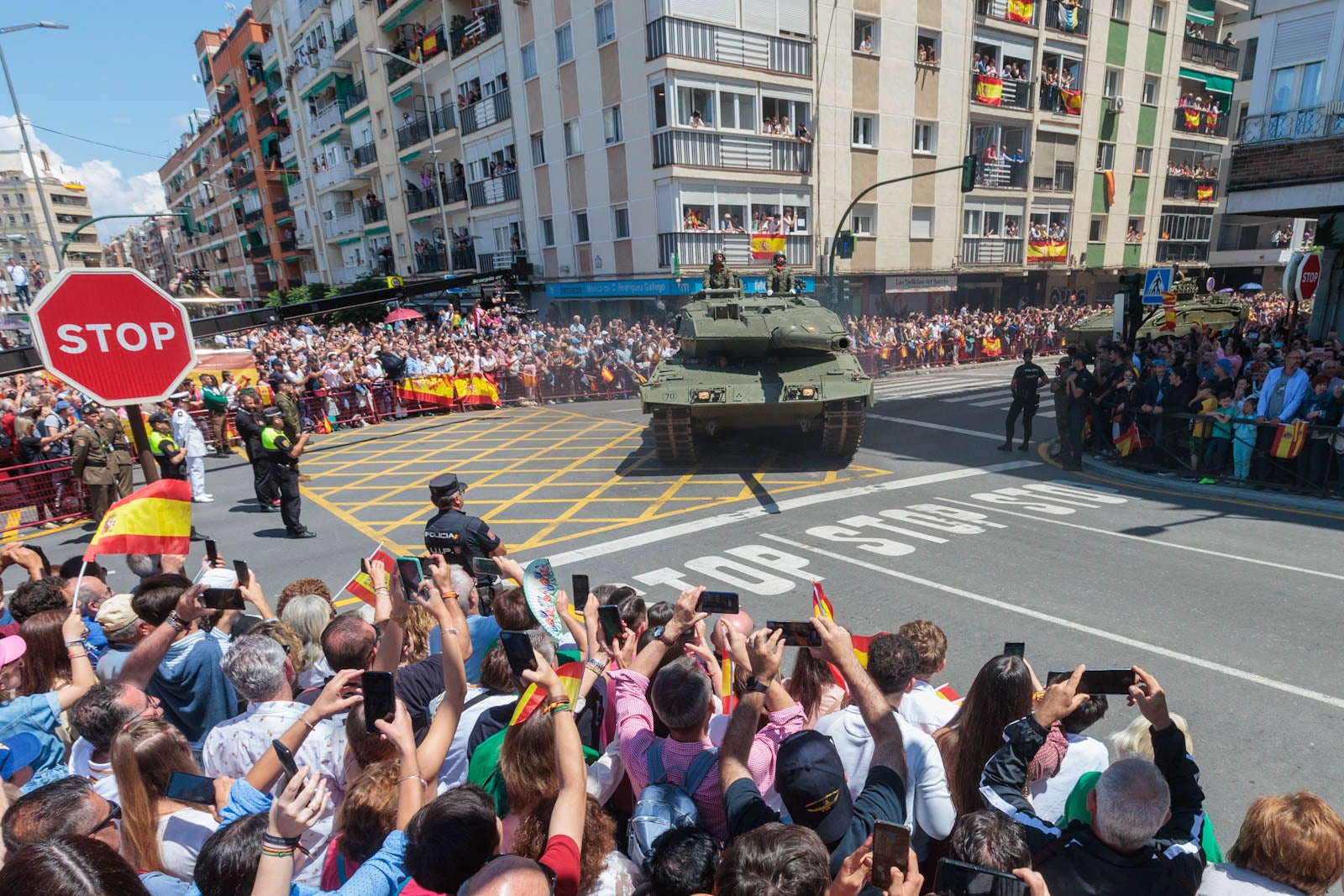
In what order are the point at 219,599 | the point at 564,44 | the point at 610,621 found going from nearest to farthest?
the point at 610,621, the point at 219,599, the point at 564,44

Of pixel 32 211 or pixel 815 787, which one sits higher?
pixel 32 211

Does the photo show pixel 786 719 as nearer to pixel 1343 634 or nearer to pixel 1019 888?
pixel 1019 888

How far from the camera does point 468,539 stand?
6.08 metres

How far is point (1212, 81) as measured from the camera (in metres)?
34.3

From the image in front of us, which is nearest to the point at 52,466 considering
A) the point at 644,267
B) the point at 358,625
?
the point at 358,625

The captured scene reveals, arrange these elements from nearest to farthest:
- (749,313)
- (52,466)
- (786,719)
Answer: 1. (786,719)
2. (52,466)
3. (749,313)

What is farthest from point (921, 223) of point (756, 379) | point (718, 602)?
point (718, 602)

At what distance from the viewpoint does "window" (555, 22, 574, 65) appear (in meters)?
25.4

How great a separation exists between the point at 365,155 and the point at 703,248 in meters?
22.5

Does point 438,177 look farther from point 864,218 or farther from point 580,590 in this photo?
point 580,590

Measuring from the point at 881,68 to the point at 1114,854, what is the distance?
91.8ft

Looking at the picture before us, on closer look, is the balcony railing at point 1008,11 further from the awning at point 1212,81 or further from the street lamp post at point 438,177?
the street lamp post at point 438,177

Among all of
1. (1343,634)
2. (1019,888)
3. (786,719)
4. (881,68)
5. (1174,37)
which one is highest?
(1174,37)

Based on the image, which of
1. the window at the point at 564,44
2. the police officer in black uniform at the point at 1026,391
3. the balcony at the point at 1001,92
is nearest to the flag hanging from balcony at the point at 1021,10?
the balcony at the point at 1001,92
